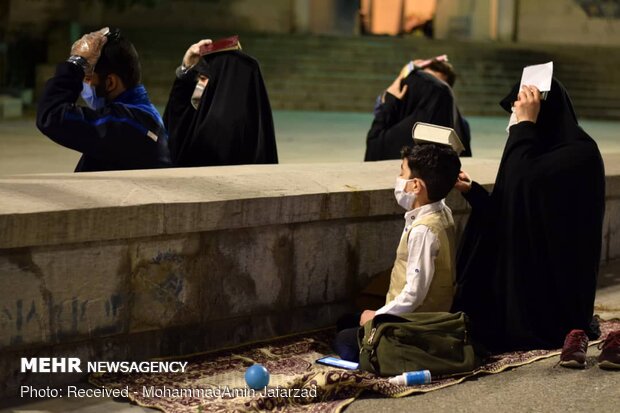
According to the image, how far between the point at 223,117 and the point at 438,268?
1.75 metres

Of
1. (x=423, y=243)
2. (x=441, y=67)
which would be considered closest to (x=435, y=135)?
(x=423, y=243)

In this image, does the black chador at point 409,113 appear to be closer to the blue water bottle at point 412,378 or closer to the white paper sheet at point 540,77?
the white paper sheet at point 540,77

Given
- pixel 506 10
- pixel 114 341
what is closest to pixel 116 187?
pixel 114 341

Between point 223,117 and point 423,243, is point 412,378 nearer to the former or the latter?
point 423,243

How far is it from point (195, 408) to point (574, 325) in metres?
1.79

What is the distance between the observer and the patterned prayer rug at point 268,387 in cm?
377

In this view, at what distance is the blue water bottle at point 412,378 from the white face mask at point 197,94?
2215 mm

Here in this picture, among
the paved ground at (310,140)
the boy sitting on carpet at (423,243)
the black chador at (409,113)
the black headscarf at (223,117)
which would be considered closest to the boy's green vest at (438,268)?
the boy sitting on carpet at (423,243)

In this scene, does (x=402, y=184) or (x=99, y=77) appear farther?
(x=99, y=77)

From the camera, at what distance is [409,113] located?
698 cm

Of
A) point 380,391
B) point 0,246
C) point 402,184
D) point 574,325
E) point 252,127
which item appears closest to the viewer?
point 0,246

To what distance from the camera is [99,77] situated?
15.8 feet

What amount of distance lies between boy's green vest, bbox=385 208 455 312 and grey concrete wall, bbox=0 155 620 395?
47 cm

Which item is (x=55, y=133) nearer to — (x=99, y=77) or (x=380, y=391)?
(x=99, y=77)
